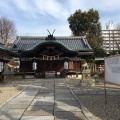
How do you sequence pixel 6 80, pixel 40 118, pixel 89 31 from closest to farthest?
pixel 40 118 → pixel 6 80 → pixel 89 31

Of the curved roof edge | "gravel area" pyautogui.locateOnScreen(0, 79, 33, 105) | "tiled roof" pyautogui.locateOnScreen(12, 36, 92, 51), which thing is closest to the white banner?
"gravel area" pyautogui.locateOnScreen(0, 79, 33, 105)

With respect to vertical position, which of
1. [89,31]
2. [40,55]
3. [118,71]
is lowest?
[118,71]

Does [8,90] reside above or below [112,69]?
below

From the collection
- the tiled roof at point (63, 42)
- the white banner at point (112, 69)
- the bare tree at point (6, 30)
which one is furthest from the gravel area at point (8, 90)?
the bare tree at point (6, 30)

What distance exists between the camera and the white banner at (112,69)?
30.1ft

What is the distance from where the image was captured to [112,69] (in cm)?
983

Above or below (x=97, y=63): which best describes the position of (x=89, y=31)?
above

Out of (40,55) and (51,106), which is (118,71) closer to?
(51,106)

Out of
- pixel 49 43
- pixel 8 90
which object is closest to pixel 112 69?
pixel 8 90

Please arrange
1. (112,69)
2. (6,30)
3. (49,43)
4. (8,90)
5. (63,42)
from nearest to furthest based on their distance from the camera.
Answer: (112,69) < (8,90) < (49,43) < (63,42) < (6,30)

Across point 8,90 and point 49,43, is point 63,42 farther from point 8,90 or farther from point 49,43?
point 8,90

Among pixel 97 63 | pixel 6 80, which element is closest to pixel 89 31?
pixel 97 63

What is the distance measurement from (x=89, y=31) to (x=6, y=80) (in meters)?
28.7

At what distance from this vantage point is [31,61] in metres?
29.8
